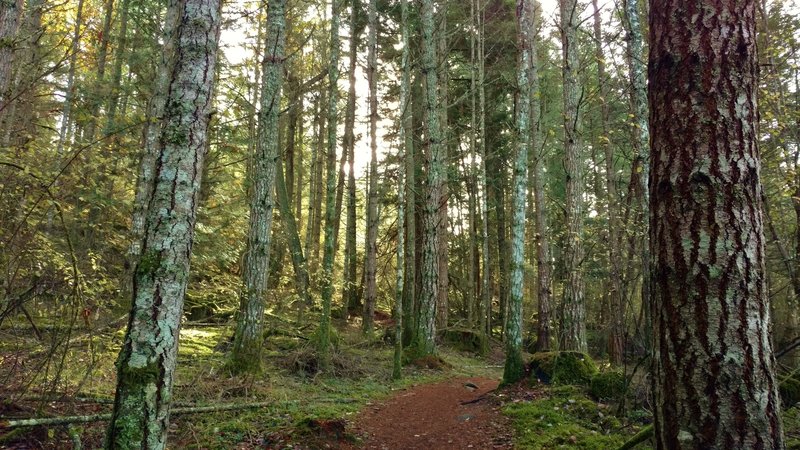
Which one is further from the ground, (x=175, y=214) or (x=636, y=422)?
(x=175, y=214)

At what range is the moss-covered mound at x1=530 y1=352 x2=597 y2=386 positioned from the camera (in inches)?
318

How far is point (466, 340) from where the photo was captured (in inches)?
655

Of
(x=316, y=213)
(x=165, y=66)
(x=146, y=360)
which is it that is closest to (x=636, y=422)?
(x=146, y=360)

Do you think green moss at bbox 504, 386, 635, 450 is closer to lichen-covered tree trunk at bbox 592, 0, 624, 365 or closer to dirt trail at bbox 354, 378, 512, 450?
dirt trail at bbox 354, 378, 512, 450

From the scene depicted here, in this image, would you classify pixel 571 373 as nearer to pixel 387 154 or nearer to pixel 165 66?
pixel 165 66

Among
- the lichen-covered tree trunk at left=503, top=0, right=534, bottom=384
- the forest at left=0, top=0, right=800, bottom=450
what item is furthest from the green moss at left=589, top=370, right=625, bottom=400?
the lichen-covered tree trunk at left=503, top=0, right=534, bottom=384

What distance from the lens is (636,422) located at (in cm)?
573

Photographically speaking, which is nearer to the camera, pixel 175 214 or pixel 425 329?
pixel 175 214

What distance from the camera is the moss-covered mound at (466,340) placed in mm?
16391

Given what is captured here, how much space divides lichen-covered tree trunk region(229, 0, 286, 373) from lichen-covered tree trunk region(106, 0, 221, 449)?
506cm

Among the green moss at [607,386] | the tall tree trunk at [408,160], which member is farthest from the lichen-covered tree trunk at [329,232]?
the green moss at [607,386]

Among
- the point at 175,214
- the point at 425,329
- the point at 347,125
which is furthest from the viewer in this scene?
the point at 347,125

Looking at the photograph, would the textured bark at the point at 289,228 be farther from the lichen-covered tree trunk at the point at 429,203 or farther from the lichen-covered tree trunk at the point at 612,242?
the lichen-covered tree trunk at the point at 612,242

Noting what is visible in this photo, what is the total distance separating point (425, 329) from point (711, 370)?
402 inches
